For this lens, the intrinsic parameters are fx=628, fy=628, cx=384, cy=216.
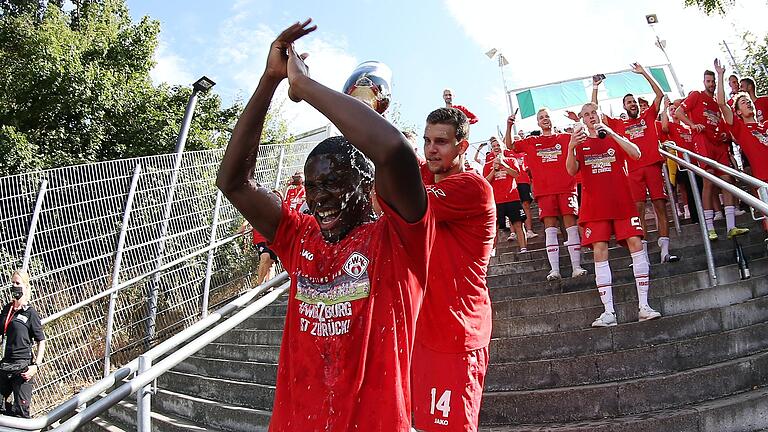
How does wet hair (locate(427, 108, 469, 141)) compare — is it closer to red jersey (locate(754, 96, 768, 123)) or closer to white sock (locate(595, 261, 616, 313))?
white sock (locate(595, 261, 616, 313))

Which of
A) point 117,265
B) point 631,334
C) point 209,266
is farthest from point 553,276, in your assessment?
point 117,265

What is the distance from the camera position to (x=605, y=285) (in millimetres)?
5676

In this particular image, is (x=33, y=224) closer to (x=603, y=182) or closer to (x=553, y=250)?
(x=553, y=250)

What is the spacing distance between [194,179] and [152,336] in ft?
7.54

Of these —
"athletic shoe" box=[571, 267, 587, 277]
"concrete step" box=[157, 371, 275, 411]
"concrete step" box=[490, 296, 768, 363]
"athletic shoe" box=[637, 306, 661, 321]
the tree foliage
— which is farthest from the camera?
the tree foliage

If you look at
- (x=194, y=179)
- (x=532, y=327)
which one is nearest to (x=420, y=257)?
(x=532, y=327)

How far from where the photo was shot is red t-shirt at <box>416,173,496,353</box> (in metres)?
2.96

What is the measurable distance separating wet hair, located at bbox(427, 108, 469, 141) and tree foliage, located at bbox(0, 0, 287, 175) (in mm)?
15196

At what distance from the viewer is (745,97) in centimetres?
770

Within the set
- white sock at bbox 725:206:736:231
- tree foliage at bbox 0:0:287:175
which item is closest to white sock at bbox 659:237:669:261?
white sock at bbox 725:206:736:231

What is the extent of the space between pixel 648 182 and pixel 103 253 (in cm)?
678

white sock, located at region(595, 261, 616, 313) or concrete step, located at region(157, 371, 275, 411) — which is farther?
concrete step, located at region(157, 371, 275, 411)

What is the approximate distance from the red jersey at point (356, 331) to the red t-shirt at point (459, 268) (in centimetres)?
109

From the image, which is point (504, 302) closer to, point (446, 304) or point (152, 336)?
point (446, 304)
